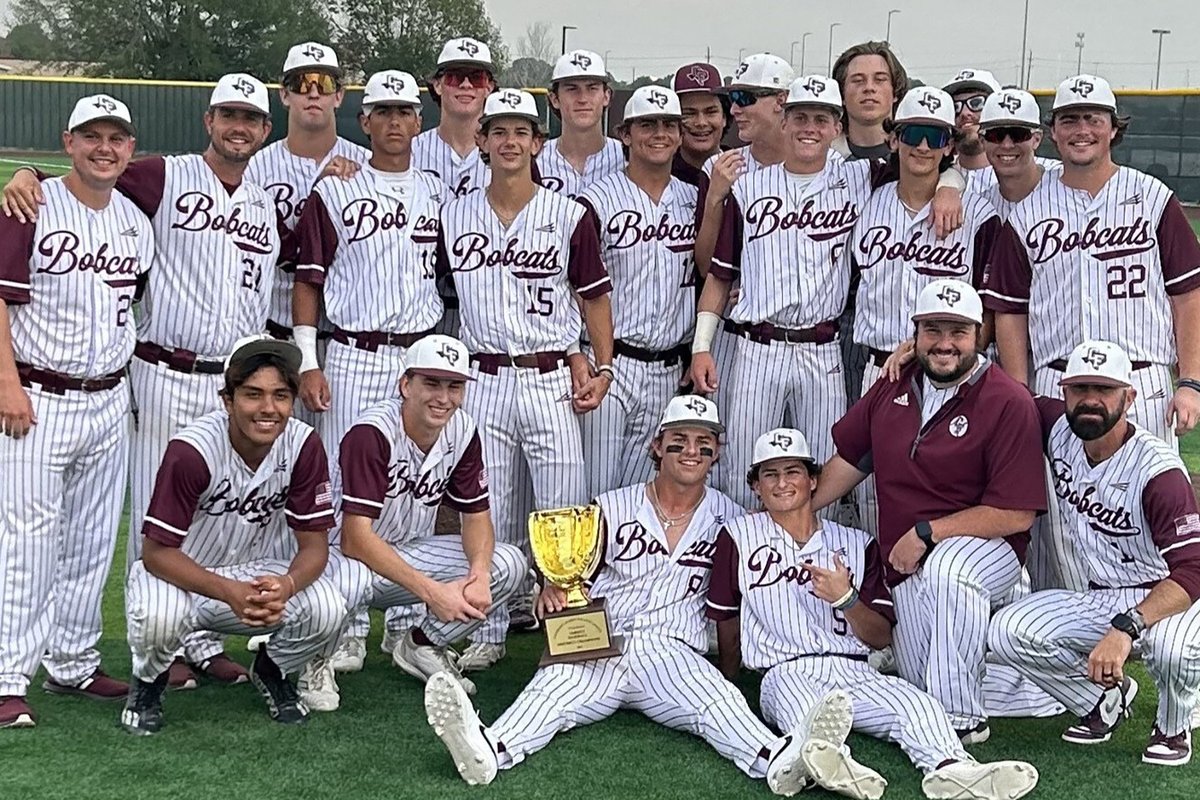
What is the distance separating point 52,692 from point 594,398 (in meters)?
2.10

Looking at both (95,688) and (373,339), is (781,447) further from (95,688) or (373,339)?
(95,688)

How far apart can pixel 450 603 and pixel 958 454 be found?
1692 mm

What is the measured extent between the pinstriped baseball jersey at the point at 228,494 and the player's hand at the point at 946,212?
2299 mm

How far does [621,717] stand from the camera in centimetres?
457

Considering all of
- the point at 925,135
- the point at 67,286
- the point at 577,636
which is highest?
the point at 925,135

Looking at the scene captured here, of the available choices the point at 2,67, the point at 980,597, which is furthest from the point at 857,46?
the point at 2,67

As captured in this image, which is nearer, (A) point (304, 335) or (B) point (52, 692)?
(B) point (52, 692)

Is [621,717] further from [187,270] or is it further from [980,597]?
[187,270]

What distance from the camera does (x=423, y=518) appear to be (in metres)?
4.90

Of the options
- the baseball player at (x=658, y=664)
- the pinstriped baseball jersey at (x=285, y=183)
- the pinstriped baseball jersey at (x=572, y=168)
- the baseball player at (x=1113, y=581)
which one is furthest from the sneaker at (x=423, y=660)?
the pinstriped baseball jersey at (x=572, y=168)

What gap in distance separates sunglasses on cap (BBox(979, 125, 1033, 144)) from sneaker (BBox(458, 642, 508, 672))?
2.58 m

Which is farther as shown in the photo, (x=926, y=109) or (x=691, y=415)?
(x=926, y=109)

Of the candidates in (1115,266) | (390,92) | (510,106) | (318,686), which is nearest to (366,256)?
(390,92)

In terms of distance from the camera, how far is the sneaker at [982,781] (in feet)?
12.5
